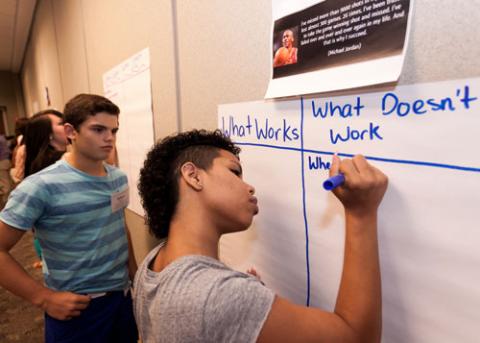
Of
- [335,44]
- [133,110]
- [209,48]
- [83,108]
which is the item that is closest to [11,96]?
[133,110]

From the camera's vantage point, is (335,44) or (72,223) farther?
(72,223)

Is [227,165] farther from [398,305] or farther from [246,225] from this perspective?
[398,305]

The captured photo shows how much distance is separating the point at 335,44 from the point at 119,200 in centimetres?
94

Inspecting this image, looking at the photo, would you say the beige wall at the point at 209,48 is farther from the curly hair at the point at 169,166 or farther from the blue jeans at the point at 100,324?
the blue jeans at the point at 100,324

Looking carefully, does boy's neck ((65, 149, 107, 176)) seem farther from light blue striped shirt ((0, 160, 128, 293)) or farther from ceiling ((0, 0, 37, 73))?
ceiling ((0, 0, 37, 73))

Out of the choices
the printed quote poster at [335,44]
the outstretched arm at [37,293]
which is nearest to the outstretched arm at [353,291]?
the printed quote poster at [335,44]

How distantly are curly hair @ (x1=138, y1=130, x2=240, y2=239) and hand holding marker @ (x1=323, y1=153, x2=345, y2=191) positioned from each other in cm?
25

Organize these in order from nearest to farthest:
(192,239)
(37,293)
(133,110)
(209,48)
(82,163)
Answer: (192,239) < (209,48) < (37,293) < (82,163) < (133,110)

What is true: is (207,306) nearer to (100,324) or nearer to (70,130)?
(100,324)

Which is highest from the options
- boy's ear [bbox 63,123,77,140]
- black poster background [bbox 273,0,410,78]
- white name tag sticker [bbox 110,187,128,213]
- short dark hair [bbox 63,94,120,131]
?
black poster background [bbox 273,0,410,78]

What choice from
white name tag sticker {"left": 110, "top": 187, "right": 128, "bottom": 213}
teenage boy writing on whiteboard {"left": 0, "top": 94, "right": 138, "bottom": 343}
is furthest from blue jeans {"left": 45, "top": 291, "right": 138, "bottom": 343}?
white name tag sticker {"left": 110, "top": 187, "right": 128, "bottom": 213}

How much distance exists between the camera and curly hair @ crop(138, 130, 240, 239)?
1.95 feet

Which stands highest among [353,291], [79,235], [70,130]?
[70,130]

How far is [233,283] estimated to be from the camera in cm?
40
